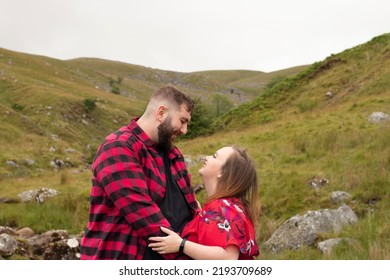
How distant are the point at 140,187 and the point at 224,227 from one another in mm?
749

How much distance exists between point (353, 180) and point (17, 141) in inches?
1163

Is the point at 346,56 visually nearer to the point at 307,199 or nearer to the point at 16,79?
the point at 307,199

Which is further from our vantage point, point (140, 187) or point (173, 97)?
point (173, 97)

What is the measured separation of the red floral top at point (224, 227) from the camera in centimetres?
347

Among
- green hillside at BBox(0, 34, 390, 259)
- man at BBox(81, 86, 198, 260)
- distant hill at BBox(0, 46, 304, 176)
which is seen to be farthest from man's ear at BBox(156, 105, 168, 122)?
distant hill at BBox(0, 46, 304, 176)

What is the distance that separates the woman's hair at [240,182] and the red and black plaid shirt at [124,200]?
53cm

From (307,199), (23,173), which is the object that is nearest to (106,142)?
(307,199)

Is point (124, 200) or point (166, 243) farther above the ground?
point (124, 200)

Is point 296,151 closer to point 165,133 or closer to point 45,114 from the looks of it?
point 165,133

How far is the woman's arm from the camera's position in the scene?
3422mm

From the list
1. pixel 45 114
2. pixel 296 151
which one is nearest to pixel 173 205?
pixel 296 151

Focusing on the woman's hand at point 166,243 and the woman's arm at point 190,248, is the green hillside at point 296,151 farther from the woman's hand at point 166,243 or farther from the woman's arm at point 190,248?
the woman's hand at point 166,243

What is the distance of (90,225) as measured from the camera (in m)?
3.64

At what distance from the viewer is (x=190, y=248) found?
345 cm
